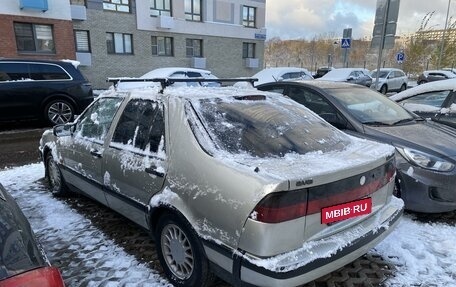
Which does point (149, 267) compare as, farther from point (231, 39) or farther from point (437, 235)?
point (231, 39)

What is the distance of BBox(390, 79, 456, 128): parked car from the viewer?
18.7ft

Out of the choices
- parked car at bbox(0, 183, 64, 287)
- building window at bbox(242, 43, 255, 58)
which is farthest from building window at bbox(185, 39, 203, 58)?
parked car at bbox(0, 183, 64, 287)

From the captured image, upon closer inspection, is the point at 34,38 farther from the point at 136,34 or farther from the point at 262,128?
the point at 262,128

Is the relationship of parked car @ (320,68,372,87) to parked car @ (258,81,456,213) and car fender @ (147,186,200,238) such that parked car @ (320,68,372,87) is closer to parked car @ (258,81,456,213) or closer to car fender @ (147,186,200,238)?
parked car @ (258,81,456,213)

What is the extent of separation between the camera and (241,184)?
2.18 m

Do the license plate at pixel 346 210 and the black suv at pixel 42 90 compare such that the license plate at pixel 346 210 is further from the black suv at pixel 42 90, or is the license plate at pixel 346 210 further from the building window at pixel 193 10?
the building window at pixel 193 10

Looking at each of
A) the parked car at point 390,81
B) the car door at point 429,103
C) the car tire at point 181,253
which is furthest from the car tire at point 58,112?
the parked car at point 390,81

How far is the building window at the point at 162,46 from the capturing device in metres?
23.1

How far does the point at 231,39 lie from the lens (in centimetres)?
2695

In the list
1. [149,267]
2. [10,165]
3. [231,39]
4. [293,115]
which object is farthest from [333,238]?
[231,39]

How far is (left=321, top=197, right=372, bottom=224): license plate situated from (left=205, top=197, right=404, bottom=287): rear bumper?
127mm

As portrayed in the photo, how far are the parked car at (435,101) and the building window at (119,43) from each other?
59.9 feet

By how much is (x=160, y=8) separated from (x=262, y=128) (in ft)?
73.2

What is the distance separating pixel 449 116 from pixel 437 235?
112 inches
